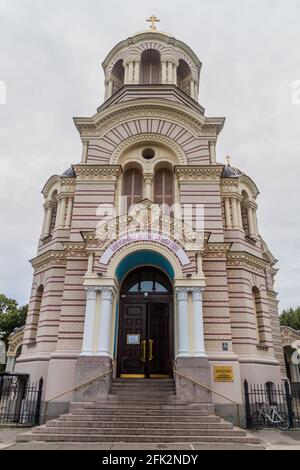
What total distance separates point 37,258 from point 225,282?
9434mm

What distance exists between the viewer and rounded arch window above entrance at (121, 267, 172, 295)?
607 inches

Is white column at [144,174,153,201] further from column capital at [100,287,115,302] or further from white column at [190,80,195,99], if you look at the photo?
white column at [190,80,195,99]

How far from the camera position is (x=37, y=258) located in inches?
699

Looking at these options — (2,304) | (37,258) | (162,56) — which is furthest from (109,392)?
(2,304)

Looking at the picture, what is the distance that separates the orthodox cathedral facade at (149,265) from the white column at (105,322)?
5 cm

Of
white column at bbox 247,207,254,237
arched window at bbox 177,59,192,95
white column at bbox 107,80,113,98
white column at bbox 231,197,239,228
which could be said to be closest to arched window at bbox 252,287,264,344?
white column at bbox 247,207,254,237

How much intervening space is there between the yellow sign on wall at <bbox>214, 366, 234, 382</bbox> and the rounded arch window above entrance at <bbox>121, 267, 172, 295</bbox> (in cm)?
373

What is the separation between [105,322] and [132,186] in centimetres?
772

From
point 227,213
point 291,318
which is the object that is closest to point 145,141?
point 227,213

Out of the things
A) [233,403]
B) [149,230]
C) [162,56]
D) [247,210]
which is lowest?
[233,403]

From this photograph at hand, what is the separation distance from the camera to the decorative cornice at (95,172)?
17.4 metres

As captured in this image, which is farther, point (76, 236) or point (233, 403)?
point (76, 236)

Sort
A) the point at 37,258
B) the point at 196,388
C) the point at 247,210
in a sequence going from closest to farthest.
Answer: the point at 196,388 < the point at 37,258 < the point at 247,210

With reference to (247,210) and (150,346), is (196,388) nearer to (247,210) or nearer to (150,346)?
(150,346)
